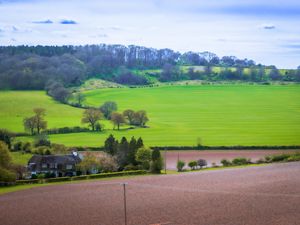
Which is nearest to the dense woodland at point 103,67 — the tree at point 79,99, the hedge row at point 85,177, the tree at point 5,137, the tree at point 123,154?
the tree at point 79,99

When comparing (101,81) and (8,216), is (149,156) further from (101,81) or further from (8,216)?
(101,81)

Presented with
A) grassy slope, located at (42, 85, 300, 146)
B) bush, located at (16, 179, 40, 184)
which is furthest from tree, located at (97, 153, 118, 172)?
grassy slope, located at (42, 85, 300, 146)

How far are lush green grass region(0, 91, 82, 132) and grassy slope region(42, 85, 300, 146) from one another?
641 cm

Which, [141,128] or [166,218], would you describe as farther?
[141,128]

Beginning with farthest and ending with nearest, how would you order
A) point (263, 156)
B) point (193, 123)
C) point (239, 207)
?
1. point (193, 123)
2. point (263, 156)
3. point (239, 207)

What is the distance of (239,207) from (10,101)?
64457mm

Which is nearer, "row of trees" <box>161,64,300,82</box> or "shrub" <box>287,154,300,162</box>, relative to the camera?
"shrub" <box>287,154,300,162</box>

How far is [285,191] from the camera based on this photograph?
34.9 m

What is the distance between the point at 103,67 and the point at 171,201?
10086cm

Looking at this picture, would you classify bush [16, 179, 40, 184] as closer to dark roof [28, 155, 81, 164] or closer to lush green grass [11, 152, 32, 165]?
dark roof [28, 155, 81, 164]

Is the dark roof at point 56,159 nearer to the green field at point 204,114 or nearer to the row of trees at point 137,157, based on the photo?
the row of trees at point 137,157

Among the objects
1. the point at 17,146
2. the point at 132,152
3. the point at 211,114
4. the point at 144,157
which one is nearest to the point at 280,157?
the point at 144,157

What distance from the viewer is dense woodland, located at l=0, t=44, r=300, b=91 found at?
104625 mm

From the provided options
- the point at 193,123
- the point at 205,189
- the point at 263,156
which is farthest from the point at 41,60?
the point at 205,189
